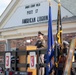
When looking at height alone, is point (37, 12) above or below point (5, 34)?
above

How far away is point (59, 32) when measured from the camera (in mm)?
5859

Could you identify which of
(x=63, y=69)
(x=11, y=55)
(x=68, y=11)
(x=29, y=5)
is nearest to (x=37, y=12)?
(x=29, y=5)

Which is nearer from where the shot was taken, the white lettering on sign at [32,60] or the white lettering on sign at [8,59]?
the white lettering on sign at [32,60]

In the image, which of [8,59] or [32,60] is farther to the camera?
[8,59]

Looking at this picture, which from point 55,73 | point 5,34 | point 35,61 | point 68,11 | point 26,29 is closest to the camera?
point 55,73

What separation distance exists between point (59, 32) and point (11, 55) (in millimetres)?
1486

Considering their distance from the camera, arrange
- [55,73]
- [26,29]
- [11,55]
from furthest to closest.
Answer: [26,29] → [11,55] → [55,73]

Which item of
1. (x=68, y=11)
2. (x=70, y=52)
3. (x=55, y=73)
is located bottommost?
(x=55, y=73)

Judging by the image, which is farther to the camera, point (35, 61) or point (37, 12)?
point (37, 12)

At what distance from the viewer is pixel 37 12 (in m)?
22.5

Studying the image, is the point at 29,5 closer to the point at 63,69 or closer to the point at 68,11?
the point at 68,11

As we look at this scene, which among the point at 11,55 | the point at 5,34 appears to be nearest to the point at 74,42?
the point at 11,55

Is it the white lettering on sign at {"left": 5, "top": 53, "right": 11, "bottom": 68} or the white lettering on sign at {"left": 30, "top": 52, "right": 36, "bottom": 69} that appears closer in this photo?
the white lettering on sign at {"left": 30, "top": 52, "right": 36, "bottom": 69}

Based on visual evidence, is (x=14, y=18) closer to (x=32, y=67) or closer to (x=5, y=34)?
(x=5, y=34)
